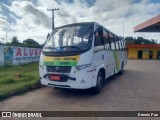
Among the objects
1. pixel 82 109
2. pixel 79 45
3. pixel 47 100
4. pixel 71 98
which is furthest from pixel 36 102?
pixel 79 45

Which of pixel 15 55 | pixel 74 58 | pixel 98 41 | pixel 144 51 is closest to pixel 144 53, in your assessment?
pixel 144 51

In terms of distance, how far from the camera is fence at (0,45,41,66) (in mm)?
14844

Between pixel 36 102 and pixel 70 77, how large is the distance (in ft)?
4.54

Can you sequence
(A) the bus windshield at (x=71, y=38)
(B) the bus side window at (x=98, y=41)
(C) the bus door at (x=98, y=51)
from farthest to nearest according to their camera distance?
1. (B) the bus side window at (x=98, y=41)
2. (C) the bus door at (x=98, y=51)
3. (A) the bus windshield at (x=71, y=38)

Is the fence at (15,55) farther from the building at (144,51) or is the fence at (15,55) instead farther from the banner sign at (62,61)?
the building at (144,51)

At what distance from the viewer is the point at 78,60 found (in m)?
5.98

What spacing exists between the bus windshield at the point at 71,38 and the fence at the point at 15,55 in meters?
9.00

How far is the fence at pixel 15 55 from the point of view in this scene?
48.7 feet

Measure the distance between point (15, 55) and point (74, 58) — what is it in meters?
11.7

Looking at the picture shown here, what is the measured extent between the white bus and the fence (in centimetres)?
898

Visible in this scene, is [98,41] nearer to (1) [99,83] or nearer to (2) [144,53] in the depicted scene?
(1) [99,83]

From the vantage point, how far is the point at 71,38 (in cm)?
672

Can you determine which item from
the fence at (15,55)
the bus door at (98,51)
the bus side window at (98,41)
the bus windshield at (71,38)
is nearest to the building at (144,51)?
the fence at (15,55)

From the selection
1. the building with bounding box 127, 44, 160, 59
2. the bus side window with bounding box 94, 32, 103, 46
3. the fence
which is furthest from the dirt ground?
the building with bounding box 127, 44, 160, 59
